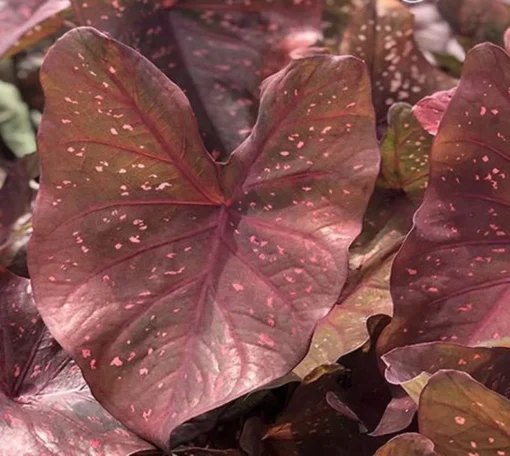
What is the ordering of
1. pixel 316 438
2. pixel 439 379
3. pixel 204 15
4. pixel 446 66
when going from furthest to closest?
pixel 446 66, pixel 204 15, pixel 316 438, pixel 439 379

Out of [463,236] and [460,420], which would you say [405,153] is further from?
[460,420]

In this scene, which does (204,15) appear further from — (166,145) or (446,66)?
(446,66)

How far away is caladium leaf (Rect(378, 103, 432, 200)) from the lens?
841 millimetres

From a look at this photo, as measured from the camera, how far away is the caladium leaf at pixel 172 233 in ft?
2.03

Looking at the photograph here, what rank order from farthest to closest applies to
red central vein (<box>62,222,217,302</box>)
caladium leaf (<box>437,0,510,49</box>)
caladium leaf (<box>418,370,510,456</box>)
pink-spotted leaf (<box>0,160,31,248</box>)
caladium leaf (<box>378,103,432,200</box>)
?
1. caladium leaf (<box>437,0,510,49</box>)
2. pink-spotted leaf (<box>0,160,31,248</box>)
3. caladium leaf (<box>378,103,432,200</box>)
4. red central vein (<box>62,222,217,302</box>)
5. caladium leaf (<box>418,370,510,456</box>)

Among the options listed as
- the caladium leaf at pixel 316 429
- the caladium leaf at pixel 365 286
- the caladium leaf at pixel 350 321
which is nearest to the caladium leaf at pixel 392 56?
the caladium leaf at pixel 365 286

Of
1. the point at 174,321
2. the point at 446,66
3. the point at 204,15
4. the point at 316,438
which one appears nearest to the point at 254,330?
the point at 174,321

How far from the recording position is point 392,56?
3.26ft

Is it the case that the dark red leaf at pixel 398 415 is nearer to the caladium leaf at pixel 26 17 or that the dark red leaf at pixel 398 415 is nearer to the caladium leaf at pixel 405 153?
the caladium leaf at pixel 405 153

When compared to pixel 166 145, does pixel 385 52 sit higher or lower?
lower

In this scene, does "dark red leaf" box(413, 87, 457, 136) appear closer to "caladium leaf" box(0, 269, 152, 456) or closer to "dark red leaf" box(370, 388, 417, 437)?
"dark red leaf" box(370, 388, 417, 437)

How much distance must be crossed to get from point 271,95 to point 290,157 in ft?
0.17

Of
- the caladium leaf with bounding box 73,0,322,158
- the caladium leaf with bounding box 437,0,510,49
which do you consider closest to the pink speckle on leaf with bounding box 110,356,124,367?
the caladium leaf with bounding box 73,0,322,158

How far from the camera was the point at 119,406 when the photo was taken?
1.99 ft
